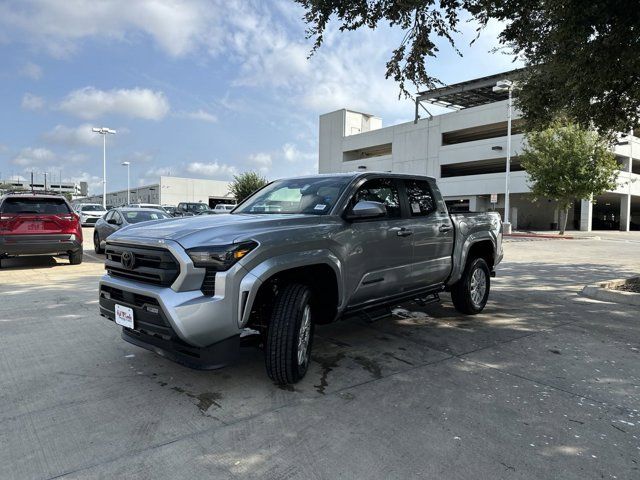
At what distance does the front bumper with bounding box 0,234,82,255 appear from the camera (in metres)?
10.2

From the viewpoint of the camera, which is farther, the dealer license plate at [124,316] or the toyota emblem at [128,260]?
the toyota emblem at [128,260]

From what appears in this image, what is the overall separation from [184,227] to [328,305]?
1.46 m

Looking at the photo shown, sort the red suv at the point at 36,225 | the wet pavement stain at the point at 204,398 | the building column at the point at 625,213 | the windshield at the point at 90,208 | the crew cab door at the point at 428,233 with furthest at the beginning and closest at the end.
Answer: the building column at the point at 625,213
the windshield at the point at 90,208
the red suv at the point at 36,225
the crew cab door at the point at 428,233
the wet pavement stain at the point at 204,398

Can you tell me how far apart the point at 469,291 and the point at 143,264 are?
14.5 ft

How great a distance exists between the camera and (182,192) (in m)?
88.1

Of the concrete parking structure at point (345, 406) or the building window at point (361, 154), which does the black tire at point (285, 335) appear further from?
the building window at point (361, 154)

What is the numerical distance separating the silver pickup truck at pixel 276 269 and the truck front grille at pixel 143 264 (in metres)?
0.01

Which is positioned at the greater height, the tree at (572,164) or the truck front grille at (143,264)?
the tree at (572,164)

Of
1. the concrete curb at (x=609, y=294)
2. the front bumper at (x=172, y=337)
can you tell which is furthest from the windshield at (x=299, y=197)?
the concrete curb at (x=609, y=294)

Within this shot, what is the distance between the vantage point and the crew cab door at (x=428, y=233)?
17.6 feet

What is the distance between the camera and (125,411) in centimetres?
346

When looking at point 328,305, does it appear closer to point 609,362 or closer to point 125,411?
point 125,411

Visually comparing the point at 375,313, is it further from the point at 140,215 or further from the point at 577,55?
the point at 140,215

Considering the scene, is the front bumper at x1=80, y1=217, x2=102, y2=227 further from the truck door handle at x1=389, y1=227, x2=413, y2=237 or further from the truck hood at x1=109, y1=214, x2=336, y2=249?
the truck door handle at x1=389, y1=227, x2=413, y2=237
